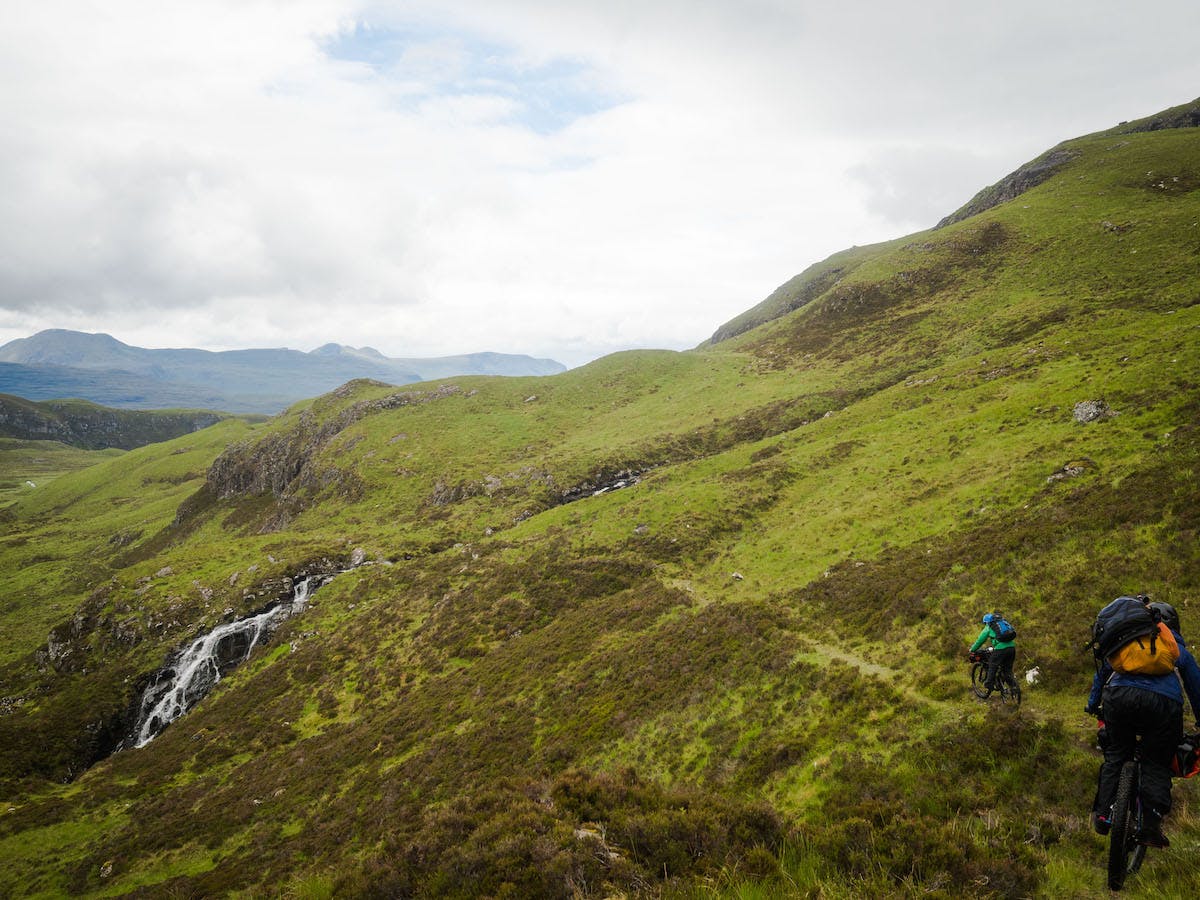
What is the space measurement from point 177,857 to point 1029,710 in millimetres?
34071

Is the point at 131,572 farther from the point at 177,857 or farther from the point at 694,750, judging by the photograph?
the point at 694,750

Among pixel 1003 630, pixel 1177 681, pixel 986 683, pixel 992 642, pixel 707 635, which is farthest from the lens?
pixel 707 635

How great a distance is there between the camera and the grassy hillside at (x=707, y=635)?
913cm

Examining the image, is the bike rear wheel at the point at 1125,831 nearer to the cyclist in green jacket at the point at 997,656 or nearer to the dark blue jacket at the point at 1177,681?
the dark blue jacket at the point at 1177,681

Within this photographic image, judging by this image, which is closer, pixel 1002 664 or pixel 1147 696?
pixel 1147 696

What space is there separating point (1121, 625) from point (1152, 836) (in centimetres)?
263

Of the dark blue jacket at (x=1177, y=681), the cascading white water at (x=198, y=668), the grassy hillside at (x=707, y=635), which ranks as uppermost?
the dark blue jacket at (x=1177, y=681)

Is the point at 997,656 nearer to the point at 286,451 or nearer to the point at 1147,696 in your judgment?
the point at 1147,696

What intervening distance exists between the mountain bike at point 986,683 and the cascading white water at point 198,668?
49.9 m

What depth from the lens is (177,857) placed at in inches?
874

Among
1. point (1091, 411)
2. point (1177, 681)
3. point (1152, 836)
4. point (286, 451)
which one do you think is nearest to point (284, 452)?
point (286, 451)

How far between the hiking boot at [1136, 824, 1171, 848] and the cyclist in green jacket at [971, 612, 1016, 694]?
22.5 ft

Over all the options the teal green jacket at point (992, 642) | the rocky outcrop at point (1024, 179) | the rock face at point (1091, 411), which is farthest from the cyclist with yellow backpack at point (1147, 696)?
the rocky outcrop at point (1024, 179)

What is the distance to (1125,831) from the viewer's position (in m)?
6.49
